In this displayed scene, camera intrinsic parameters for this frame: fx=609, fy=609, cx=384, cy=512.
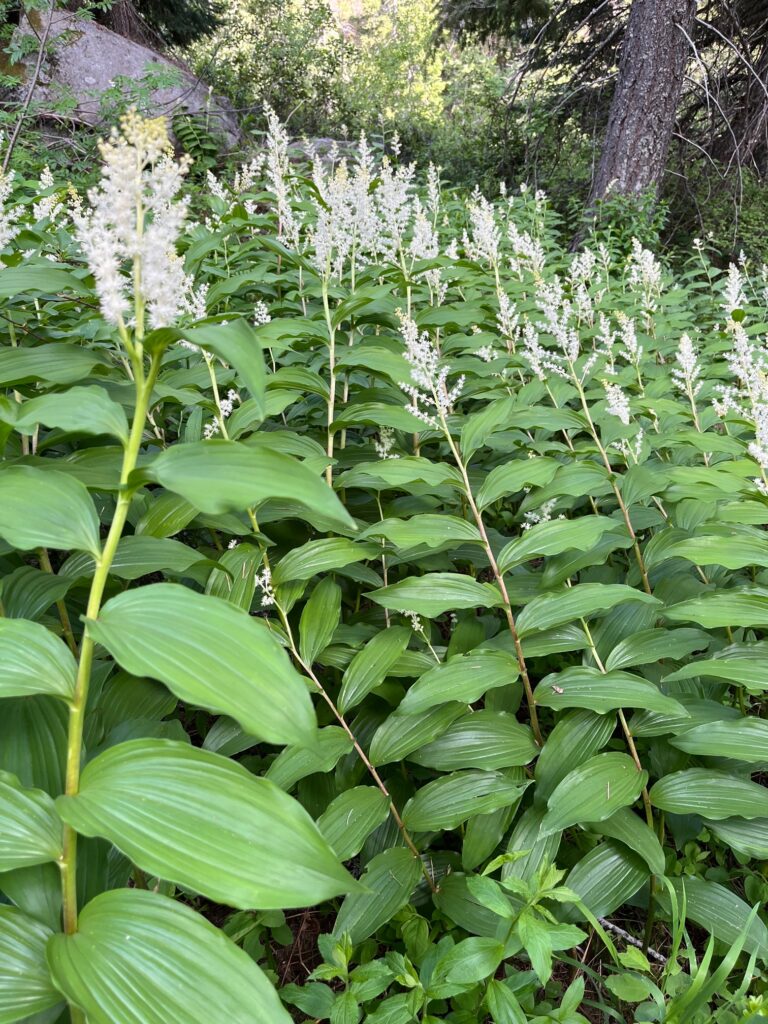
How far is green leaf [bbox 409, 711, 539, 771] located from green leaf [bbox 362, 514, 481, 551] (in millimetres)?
589

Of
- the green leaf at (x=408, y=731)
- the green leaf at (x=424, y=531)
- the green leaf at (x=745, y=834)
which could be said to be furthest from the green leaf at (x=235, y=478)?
the green leaf at (x=745, y=834)

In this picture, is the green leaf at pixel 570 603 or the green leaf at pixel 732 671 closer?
the green leaf at pixel 732 671

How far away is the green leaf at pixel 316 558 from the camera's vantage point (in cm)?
205

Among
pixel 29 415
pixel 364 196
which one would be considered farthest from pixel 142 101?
pixel 29 415

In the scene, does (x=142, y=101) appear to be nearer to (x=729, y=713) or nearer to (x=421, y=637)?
(x=421, y=637)

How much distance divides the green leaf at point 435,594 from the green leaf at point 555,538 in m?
0.16

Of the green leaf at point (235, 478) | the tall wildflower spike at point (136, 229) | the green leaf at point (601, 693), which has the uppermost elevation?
the tall wildflower spike at point (136, 229)

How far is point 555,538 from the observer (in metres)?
2.14

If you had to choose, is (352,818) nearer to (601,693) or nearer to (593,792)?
(593,792)

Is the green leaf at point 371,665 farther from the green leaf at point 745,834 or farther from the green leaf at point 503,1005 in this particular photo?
the green leaf at point 745,834

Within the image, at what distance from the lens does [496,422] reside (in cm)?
239

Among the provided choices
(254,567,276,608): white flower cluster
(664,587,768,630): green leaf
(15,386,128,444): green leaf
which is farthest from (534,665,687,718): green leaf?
(15,386,128,444): green leaf

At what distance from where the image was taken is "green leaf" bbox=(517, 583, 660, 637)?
1.95 m

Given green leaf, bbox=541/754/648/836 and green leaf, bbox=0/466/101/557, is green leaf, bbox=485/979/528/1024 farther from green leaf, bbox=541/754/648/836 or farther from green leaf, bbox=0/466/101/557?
green leaf, bbox=0/466/101/557
